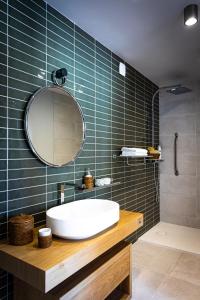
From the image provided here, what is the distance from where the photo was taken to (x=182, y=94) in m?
3.56

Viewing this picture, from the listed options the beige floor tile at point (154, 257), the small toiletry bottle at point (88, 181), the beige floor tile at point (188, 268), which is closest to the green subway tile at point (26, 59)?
the small toiletry bottle at point (88, 181)

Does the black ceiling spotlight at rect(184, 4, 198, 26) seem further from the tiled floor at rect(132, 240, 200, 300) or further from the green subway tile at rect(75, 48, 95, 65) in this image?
the tiled floor at rect(132, 240, 200, 300)

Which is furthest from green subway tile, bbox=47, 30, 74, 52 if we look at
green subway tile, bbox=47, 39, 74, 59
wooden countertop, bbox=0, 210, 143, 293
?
wooden countertop, bbox=0, 210, 143, 293

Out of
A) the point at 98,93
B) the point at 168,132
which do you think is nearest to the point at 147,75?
the point at 168,132

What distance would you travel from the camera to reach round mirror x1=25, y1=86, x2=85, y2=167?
1552mm

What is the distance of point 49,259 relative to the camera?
108 centimetres

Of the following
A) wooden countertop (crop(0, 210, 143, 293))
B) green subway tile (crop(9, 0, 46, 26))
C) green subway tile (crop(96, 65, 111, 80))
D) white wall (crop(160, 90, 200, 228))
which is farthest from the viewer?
white wall (crop(160, 90, 200, 228))

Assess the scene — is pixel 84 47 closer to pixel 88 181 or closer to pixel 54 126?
pixel 54 126

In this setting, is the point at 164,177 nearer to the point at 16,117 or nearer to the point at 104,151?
the point at 104,151

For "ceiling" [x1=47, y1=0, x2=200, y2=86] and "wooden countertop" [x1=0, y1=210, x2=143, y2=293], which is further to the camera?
"ceiling" [x1=47, y1=0, x2=200, y2=86]

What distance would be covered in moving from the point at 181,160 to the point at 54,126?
8.35 feet

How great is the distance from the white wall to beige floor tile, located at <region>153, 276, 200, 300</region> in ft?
5.32

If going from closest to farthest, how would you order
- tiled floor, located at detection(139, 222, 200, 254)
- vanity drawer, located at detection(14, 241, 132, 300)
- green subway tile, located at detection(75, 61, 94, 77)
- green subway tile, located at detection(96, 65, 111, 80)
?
vanity drawer, located at detection(14, 241, 132, 300) → green subway tile, located at detection(75, 61, 94, 77) → green subway tile, located at detection(96, 65, 111, 80) → tiled floor, located at detection(139, 222, 200, 254)

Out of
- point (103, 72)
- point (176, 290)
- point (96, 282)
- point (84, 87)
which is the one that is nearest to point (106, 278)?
point (96, 282)
